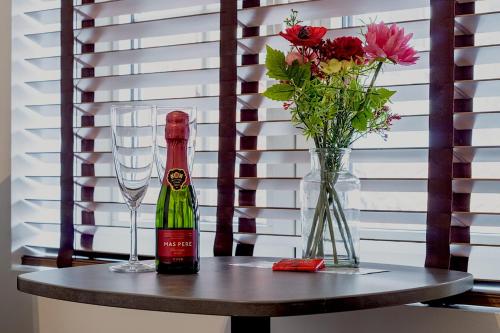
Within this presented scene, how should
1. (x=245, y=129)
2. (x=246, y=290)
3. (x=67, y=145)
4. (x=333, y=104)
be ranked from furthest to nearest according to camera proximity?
(x=67, y=145)
(x=245, y=129)
(x=333, y=104)
(x=246, y=290)

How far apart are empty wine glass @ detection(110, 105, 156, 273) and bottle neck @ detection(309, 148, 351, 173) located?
334 millimetres

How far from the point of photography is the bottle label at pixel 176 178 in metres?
1.45

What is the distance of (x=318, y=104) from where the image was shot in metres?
1.51

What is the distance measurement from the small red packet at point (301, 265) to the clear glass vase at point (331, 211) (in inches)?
2.1

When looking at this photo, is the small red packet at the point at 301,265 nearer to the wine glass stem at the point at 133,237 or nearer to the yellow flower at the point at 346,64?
the wine glass stem at the point at 133,237

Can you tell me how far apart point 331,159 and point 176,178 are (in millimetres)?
317

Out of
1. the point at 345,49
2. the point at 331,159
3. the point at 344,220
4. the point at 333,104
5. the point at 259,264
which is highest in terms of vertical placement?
the point at 345,49

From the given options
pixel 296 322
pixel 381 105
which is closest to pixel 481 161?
pixel 381 105

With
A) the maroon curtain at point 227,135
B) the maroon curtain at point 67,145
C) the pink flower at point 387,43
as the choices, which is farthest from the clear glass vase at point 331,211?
the maroon curtain at point 67,145

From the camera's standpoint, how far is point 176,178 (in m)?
1.45

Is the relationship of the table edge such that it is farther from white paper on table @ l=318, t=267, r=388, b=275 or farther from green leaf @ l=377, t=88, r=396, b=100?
green leaf @ l=377, t=88, r=396, b=100

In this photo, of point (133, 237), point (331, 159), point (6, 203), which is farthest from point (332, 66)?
point (6, 203)

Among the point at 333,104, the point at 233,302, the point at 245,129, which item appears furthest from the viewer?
the point at 245,129

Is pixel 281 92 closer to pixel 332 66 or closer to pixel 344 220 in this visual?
pixel 332 66
